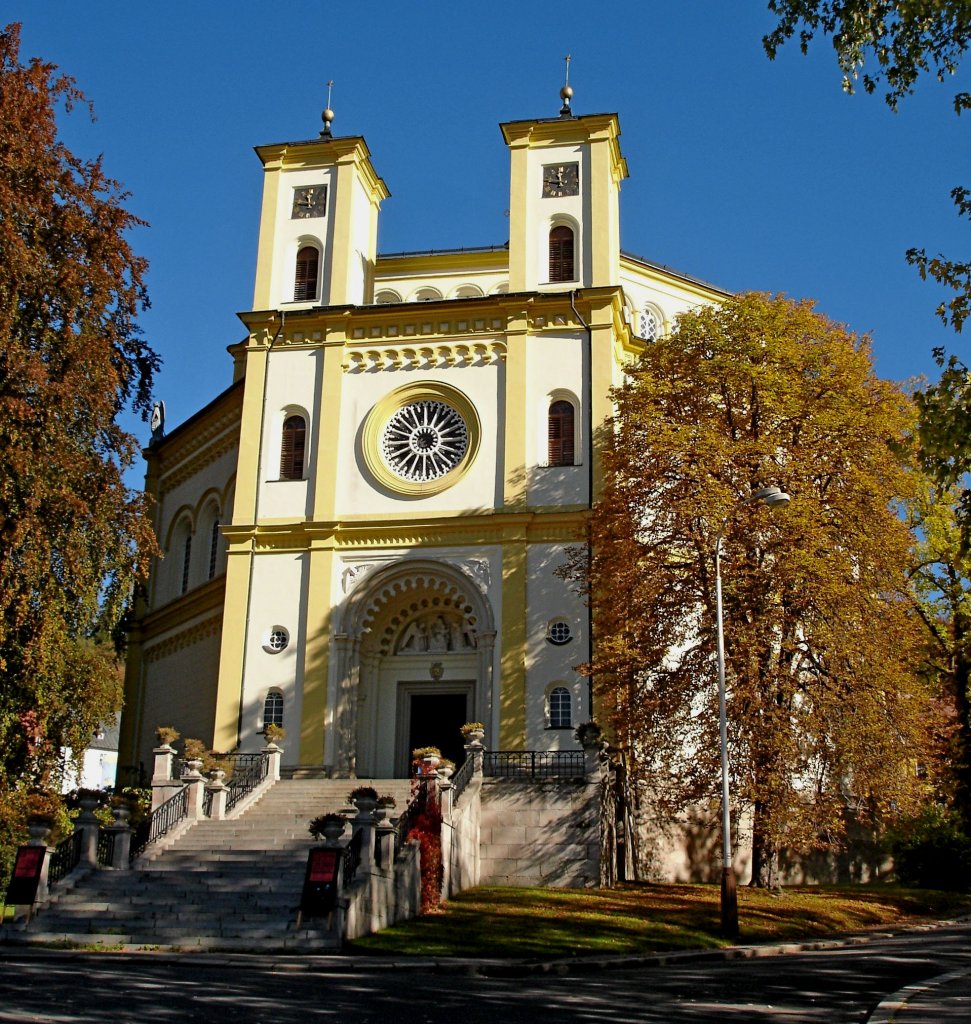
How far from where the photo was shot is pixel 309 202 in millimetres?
39656

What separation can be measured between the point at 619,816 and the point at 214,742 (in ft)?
38.3

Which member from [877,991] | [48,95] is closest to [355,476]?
[48,95]

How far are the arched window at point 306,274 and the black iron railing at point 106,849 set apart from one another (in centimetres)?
1907

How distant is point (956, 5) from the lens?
12.7m

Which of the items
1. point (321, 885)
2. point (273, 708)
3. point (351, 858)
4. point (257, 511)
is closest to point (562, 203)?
point (257, 511)

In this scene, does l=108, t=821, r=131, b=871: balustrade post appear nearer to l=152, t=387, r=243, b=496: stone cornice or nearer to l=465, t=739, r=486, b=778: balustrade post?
l=465, t=739, r=486, b=778: balustrade post

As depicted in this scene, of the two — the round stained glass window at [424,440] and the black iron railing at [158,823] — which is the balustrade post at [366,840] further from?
the round stained glass window at [424,440]

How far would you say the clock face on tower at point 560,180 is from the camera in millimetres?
38281

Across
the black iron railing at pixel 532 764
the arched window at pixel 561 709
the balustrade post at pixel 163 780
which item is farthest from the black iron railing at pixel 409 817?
the arched window at pixel 561 709

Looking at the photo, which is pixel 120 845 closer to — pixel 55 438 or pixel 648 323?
pixel 55 438

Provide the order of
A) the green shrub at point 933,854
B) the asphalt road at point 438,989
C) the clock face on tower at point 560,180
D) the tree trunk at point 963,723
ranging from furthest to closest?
the clock face on tower at point 560,180 < the tree trunk at point 963,723 < the green shrub at point 933,854 < the asphalt road at point 438,989

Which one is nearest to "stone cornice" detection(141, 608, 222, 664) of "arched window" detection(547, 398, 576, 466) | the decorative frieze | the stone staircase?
the decorative frieze

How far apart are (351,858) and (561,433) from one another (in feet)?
55.7

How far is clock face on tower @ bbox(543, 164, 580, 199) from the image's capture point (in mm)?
38281
